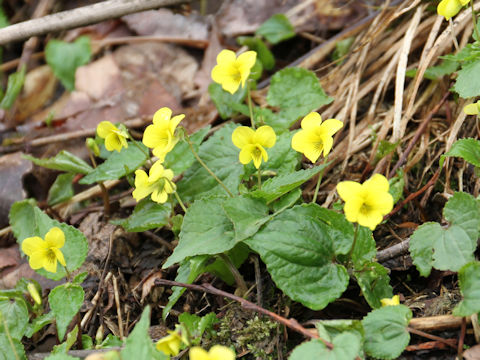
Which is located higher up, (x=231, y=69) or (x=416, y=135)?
(x=231, y=69)

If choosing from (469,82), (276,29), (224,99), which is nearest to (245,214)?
(469,82)

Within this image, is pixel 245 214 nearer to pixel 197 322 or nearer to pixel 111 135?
pixel 197 322

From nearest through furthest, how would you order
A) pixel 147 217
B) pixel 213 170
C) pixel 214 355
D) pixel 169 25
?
pixel 214 355 < pixel 147 217 < pixel 213 170 < pixel 169 25

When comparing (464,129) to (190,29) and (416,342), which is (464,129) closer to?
(416,342)

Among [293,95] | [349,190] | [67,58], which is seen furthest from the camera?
[67,58]

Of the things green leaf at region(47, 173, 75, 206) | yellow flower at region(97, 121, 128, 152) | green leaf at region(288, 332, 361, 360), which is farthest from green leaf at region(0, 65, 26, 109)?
green leaf at region(288, 332, 361, 360)

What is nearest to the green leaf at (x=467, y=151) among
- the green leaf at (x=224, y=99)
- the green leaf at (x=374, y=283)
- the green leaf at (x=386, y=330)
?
the green leaf at (x=374, y=283)

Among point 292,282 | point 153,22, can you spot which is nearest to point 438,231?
point 292,282
